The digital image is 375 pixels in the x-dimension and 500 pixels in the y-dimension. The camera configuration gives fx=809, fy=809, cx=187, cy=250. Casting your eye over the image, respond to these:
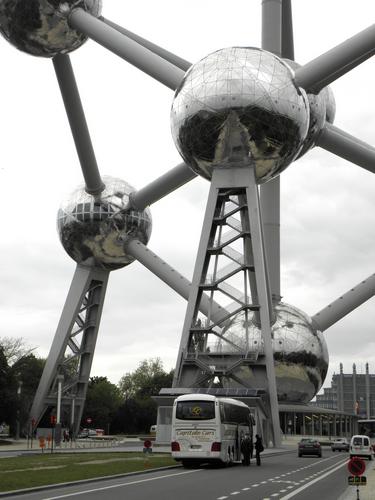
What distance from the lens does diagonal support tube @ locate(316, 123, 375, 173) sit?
122 feet

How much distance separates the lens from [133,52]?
3322 cm

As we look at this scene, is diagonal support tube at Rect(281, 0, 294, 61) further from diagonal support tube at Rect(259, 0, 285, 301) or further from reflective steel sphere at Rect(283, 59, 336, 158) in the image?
reflective steel sphere at Rect(283, 59, 336, 158)

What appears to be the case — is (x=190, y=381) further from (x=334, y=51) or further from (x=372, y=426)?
(x=372, y=426)

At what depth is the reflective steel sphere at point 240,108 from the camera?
1197 inches

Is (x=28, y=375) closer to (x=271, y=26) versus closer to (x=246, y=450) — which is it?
(x=271, y=26)

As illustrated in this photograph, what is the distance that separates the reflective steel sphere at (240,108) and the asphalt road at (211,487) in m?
14.4

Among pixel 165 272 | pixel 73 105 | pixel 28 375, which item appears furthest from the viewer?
pixel 28 375

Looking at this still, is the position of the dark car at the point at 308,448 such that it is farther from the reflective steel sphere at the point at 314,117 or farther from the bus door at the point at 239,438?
the reflective steel sphere at the point at 314,117

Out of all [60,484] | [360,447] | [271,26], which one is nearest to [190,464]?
[60,484]

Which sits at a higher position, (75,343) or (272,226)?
(272,226)

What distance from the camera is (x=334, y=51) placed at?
3109 centimetres

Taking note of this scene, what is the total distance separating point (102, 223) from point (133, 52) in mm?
12054

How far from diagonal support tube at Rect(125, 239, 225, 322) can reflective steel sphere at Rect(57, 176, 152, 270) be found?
854mm

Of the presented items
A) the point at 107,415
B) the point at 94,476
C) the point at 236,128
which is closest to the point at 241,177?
the point at 236,128
